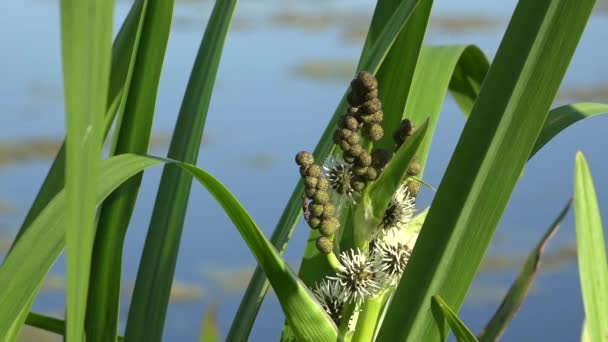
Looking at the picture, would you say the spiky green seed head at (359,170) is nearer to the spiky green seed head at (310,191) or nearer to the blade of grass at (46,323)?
the spiky green seed head at (310,191)

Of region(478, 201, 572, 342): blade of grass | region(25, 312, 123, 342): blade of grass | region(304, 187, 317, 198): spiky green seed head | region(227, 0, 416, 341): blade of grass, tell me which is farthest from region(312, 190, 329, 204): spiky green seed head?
region(25, 312, 123, 342): blade of grass

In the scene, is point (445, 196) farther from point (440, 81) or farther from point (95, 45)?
A: point (440, 81)

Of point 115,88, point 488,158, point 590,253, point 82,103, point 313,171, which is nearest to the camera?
point 82,103

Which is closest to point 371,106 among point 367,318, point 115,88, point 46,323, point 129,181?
point 367,318

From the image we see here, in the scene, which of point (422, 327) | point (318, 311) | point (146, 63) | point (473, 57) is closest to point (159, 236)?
point (146, 63)

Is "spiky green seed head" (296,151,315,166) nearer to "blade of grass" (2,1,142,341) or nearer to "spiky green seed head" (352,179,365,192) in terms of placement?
"spiky green seed head" (352,179,365,192)

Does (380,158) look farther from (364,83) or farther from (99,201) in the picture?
(99,201)
